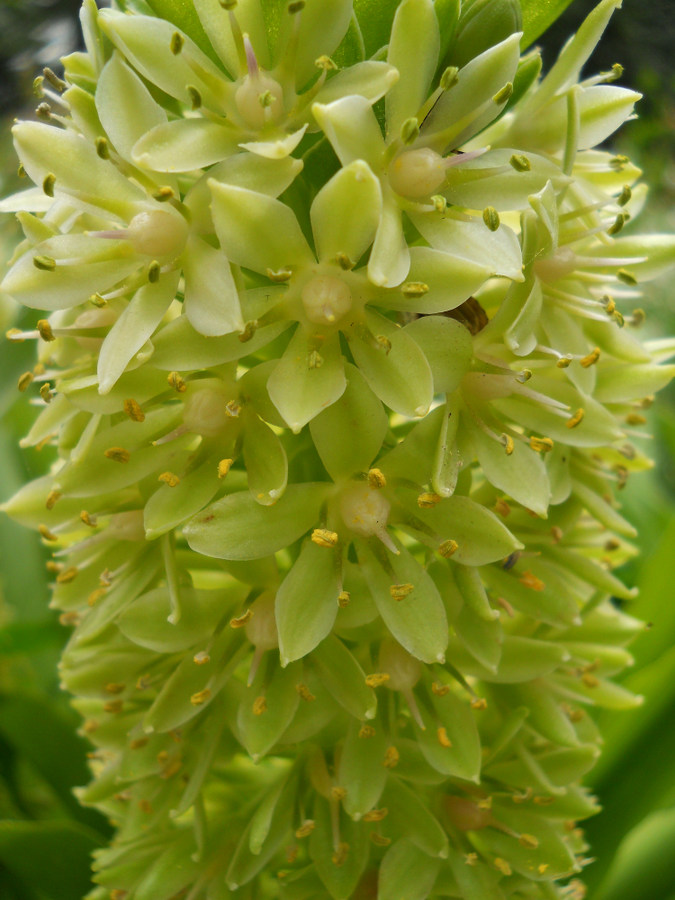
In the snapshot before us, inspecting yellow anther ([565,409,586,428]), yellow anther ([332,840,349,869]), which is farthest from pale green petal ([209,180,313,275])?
yellow anther ([332,840,349,869])

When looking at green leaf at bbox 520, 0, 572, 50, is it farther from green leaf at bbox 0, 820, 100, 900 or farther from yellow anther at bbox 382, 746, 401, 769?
green leaf at bbox 0, 820, 100, 900

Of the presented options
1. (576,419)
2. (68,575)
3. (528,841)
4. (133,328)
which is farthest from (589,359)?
(68,575)

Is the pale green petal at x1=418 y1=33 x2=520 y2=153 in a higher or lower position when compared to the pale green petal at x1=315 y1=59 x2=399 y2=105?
lower

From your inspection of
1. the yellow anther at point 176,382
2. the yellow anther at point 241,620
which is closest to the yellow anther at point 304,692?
the yellow anther at point 241,620

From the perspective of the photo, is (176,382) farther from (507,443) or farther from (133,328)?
(507,443)

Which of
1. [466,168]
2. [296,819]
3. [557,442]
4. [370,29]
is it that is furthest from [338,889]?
[370,29]

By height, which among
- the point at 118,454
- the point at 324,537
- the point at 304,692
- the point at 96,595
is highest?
the point at 118,454
